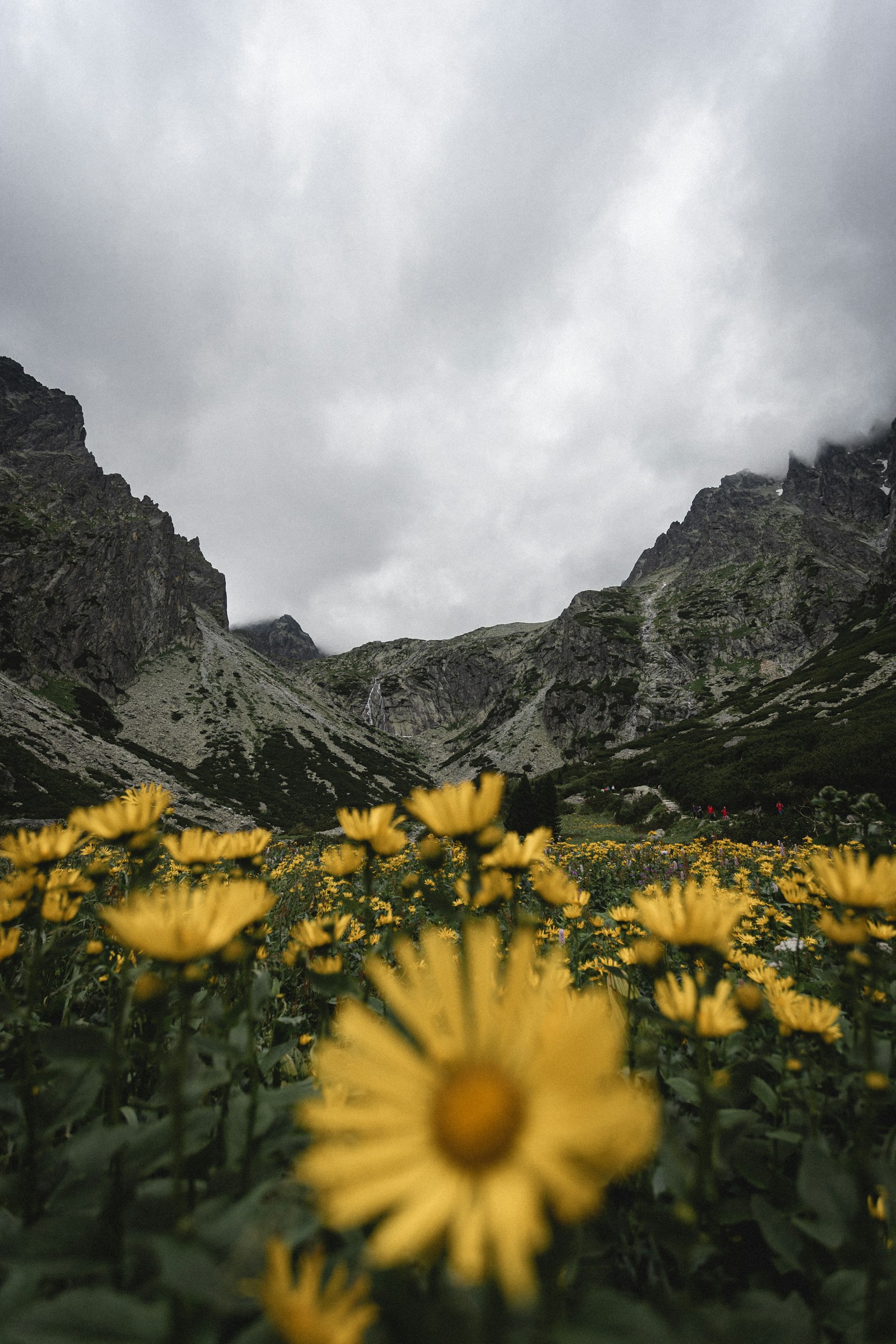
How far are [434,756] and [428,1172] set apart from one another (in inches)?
4928

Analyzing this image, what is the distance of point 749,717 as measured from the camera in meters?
53.4

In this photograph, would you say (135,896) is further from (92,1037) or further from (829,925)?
(829,925)

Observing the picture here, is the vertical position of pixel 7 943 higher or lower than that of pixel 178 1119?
higher

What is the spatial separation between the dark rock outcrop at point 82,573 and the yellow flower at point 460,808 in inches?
3067

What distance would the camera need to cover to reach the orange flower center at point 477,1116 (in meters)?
0.73

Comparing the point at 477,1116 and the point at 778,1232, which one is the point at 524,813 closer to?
the point at 778,1232

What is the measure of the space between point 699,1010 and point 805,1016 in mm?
792

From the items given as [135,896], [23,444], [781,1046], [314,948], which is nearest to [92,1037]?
[135,896]

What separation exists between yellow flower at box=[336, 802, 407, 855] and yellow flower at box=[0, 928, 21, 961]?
1.53 meters

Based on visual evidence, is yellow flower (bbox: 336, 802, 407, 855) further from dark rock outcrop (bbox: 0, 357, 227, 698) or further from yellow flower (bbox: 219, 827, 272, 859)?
dark rock outcrop (bbox: 0, 357, 227, 698)

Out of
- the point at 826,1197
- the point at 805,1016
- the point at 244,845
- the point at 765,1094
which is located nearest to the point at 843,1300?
the point at 826,1197

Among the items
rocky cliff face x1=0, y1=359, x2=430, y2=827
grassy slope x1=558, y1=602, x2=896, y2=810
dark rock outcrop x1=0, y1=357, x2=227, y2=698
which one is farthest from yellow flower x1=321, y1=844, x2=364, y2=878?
dark rock outcrop x1=0, y1=357, x2=227, y2=698

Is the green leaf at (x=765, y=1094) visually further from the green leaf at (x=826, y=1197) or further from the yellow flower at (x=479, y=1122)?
the yellow flower at (x=479, y=1122)

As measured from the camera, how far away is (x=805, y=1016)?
6.37 ft
